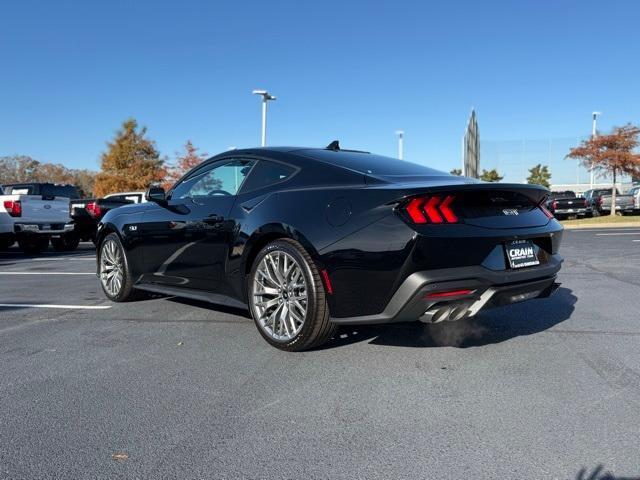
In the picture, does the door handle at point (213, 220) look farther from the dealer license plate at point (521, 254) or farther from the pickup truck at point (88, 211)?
the pickup truck at point (88, 211)

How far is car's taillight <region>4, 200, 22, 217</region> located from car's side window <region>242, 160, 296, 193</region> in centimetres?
1088

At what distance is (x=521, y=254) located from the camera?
3541mm

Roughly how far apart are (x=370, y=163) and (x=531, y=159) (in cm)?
5812

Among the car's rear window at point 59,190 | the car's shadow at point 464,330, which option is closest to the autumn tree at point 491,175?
the car's rear window at point 59,190

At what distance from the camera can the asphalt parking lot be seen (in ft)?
7.30

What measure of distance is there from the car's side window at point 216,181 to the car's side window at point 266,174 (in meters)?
0.09

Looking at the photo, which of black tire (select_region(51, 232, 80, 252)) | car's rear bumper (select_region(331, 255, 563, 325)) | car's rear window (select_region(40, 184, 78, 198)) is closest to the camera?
car's rear bumper (select_region(331, 255, 563, 325))

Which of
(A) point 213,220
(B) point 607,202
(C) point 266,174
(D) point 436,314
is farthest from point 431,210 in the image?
(B) point 607,202

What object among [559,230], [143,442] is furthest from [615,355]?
[143,442]

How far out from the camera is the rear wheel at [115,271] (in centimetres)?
556

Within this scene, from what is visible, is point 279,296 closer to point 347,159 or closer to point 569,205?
point 347,159

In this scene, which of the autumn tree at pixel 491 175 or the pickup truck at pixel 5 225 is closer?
the pickup truck at pixel 5 225

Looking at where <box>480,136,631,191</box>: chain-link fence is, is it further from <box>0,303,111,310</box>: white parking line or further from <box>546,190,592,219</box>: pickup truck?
<box>0,303,111,310</box>: white parking line

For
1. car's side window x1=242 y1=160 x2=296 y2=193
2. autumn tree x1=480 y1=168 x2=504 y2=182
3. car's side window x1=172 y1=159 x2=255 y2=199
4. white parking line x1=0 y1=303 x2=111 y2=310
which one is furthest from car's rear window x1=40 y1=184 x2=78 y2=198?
autumn tree x1=480 y1=168 x2=504 y2=182
